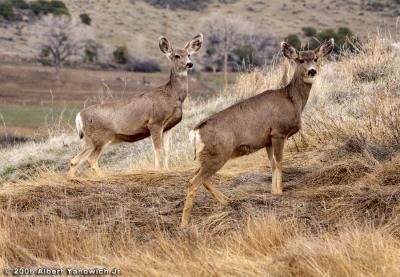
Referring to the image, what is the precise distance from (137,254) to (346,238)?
6.58ft

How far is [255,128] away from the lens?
415 inches

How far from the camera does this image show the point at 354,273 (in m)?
7.32

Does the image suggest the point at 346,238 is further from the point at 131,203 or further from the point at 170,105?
the point at 170,105

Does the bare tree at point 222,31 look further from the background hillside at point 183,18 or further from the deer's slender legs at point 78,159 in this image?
the deer's slender legs at point 78,159

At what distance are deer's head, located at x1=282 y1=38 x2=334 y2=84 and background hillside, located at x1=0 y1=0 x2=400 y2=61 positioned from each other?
55.7 m

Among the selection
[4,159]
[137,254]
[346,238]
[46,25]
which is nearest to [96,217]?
[137,254]

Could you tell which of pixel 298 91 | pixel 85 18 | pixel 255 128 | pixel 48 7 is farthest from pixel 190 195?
pixel 48 7

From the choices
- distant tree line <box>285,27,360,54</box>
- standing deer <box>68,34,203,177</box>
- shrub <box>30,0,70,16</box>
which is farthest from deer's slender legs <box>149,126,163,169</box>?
shrub <box>30,0,70,16</box>

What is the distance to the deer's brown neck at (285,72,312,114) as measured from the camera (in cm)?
1104

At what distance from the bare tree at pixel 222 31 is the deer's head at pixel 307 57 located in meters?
49.4

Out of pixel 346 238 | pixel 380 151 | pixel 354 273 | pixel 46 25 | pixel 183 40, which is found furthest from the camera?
pixel 183 40

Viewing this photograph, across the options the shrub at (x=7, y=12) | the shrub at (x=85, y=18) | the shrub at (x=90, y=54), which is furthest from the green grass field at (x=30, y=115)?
the shrub at (x=85, y=18)

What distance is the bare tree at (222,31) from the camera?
63.2 metres
